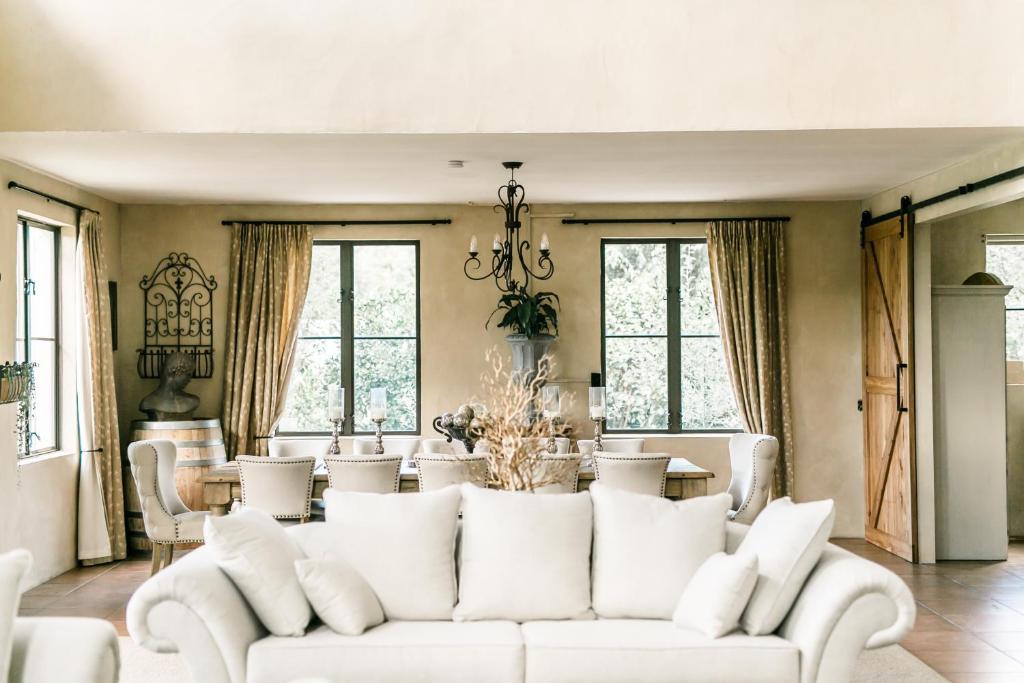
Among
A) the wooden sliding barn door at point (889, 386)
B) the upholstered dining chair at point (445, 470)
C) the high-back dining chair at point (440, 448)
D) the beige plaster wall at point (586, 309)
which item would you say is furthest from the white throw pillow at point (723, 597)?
the beige plaster wall at point (586, 309)

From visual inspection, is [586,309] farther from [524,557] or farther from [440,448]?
[524,557]

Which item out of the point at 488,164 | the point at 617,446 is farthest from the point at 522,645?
the point at 488,164

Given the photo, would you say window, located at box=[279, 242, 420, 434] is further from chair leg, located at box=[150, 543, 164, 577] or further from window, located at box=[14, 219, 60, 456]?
chair leg, located at box=[150, 543, 164, 577]

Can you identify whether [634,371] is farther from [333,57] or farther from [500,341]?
[333,57]

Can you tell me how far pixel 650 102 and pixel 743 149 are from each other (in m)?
0.82

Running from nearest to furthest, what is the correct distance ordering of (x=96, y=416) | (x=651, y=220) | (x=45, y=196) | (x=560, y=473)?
1. (x=560, y=473)
2. (x=45, y=196)
3. (x=96, y=416)
4. (x=651, y=220)

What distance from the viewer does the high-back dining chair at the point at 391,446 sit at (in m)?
6.49

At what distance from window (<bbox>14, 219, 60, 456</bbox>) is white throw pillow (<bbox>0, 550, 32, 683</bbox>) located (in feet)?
13.5

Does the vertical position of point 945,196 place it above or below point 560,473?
above

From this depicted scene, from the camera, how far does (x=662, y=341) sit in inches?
321

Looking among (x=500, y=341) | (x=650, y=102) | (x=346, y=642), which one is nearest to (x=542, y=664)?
(x=346, y=642)

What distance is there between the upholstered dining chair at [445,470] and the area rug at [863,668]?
147 centimetres

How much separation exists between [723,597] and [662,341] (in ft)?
15.9

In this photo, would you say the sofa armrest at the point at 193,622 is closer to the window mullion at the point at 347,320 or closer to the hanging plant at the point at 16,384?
the hanging plant at the point at 16,384
